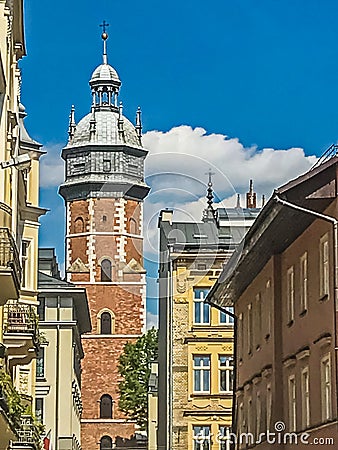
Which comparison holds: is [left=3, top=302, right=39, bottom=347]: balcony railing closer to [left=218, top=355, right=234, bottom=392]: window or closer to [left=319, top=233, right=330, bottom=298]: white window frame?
[left=319, top=233, right=330, bottom=298]: white window frame

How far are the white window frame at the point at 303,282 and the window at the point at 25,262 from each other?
14.0 m

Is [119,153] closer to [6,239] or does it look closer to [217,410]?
[217,410]

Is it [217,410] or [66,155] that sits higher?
[66,155]

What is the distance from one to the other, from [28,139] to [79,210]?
222ft

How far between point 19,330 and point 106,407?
76200mm

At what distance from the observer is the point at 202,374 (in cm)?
5422

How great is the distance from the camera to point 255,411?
35.5 metres

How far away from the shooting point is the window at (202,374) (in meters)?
54.1

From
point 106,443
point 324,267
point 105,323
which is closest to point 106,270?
point 105,323

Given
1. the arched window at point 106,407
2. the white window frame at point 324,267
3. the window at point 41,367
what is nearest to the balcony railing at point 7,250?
the white window frame at point 324,267

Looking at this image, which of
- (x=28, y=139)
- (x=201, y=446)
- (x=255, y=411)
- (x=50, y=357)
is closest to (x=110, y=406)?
(x=50, y=357)

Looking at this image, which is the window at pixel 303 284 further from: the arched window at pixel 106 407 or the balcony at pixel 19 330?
the arched window at pixel 106 407

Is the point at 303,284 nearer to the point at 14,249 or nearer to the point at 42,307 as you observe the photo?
the point at 14,249

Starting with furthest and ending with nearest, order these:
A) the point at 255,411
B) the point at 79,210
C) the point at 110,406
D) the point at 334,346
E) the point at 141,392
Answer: the point at 79,210 → the point at 110,406 → the point at 141,392 → the point at 255,411 → the point at 334,346
